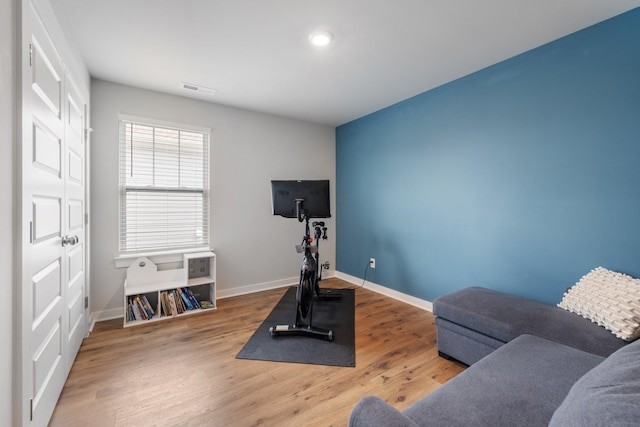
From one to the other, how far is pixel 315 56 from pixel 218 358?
106 inches

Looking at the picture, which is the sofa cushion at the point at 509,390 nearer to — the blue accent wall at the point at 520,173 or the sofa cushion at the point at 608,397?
the sofa cushion at the point at 608,397

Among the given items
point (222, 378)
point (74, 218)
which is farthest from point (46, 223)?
point (222, 378)

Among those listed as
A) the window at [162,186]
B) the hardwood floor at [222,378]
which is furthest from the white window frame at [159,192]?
the hardwood floor at [222,378]

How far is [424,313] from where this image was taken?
3076mm

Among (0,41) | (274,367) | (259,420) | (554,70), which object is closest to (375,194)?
(554,70)

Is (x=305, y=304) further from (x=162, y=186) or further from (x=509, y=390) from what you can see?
(x=162, y=186)

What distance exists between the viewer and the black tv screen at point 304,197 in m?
2.80

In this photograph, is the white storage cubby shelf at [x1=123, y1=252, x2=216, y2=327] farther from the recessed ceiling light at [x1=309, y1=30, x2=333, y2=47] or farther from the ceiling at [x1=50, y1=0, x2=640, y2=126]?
the recessed ceiling light at [x1=309, y1=30, x2=333, y2=47]

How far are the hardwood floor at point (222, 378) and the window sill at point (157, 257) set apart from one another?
2.00ft

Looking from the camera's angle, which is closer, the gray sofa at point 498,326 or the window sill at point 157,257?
the gray sofa at point 498,326

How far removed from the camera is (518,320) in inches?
70.4

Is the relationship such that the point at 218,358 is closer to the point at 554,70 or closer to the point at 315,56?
the point at 315,56

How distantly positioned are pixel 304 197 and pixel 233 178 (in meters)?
1.32

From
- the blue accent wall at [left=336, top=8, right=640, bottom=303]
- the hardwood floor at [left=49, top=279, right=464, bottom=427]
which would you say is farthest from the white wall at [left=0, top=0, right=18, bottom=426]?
the blue accent wall at [left=336, top=8, right=640, bottom=303]
